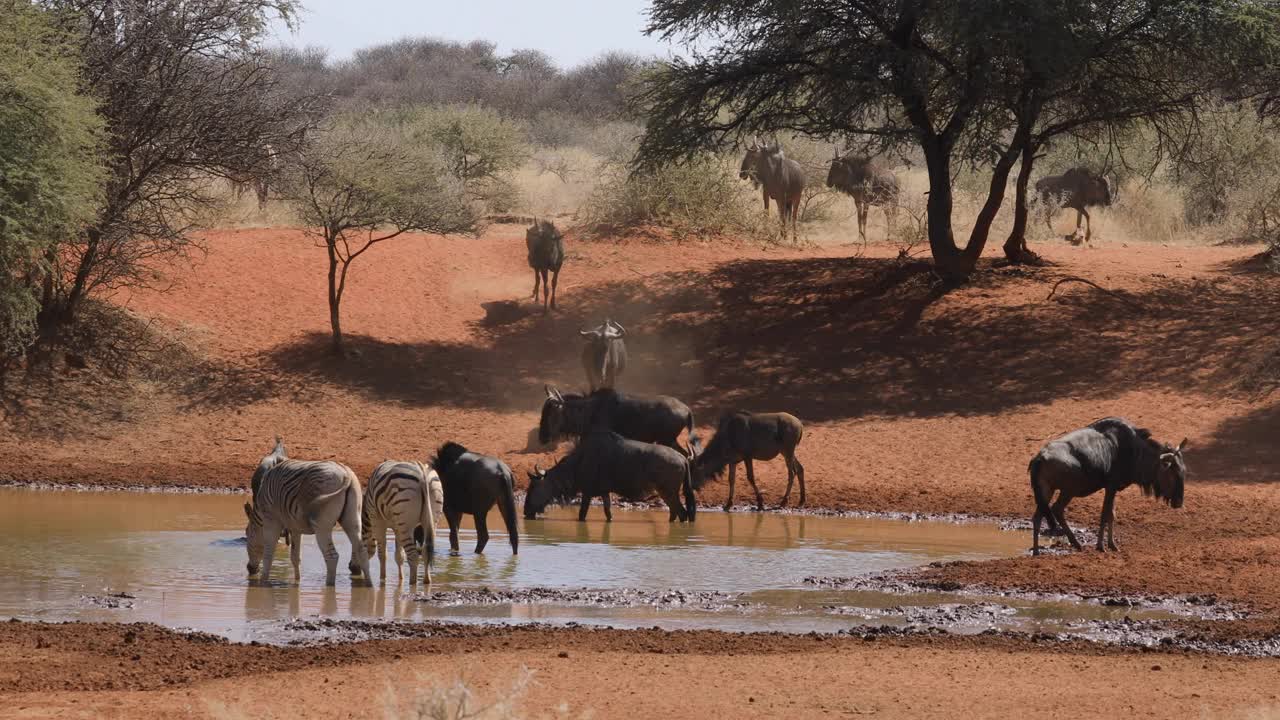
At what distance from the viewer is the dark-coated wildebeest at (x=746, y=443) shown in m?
20.0

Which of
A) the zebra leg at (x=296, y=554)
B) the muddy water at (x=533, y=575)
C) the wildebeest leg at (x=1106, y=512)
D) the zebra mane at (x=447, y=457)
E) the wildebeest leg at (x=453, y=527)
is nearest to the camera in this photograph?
the muddy water at (x=533, y=575)

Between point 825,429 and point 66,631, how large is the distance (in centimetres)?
1539

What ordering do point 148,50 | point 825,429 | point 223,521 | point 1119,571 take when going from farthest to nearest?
point 148,50
point 825,429
point 223,521
point 1119,571

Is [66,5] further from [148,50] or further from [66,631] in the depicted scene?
[66,631]

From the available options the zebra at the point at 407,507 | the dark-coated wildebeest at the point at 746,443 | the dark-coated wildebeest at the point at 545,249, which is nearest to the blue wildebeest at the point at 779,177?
the dark-coated wildebeest at the point at 545,249

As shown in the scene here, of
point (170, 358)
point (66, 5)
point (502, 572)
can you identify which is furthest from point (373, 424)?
point (502, 572)

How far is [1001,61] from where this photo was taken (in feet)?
88.9

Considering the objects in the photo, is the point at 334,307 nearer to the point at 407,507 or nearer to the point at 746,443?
the point at 746,443

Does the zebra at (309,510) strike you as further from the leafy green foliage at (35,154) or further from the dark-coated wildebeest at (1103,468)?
the leafy green foliage at (35,154)

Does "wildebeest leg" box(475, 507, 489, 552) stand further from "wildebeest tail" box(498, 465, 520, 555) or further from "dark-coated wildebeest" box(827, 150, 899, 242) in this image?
"dark-coated wildebeest" box(827, 150, 899, 242)

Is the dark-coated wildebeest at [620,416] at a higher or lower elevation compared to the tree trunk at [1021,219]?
lower

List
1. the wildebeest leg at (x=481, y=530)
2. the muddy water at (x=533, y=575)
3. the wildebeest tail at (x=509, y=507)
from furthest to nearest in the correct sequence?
the wildebeest leg at (x=481, y=530)
the wildebeest tail at (x=509, y=507)
the muddy water at (x=533, y=575)

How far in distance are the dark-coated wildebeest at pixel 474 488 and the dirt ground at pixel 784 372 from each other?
4083mm

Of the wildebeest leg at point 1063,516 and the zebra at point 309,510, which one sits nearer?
the zebra at point 309,510
